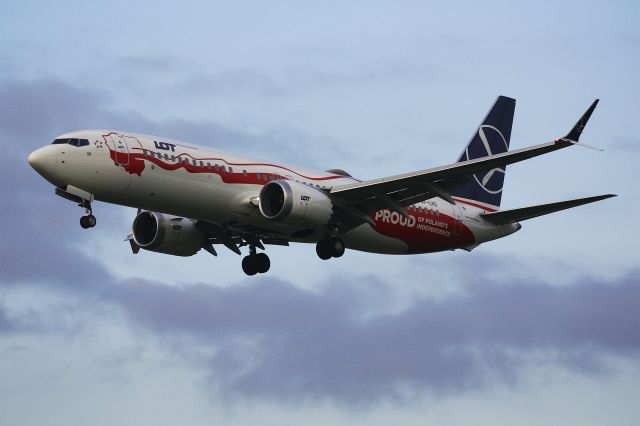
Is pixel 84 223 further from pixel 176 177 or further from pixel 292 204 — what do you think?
pixel 292 204

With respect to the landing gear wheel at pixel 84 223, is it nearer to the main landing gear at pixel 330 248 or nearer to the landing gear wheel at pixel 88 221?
the landing gear wheel at pixel 88 221

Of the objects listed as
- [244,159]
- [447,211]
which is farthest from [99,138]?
[447,211]

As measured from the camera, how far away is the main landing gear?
197ft

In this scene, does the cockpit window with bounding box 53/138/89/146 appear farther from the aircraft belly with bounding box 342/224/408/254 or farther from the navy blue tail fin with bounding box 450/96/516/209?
the navy blue tail fin with bounding box 450/96/516/209

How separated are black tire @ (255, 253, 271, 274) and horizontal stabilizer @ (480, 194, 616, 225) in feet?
33.8

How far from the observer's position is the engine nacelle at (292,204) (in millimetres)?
57094

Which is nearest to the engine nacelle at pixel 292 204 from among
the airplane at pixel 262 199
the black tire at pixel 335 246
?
the airplane at pixel 262 199

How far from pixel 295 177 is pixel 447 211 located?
8.39m

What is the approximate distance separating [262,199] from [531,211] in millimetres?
12533

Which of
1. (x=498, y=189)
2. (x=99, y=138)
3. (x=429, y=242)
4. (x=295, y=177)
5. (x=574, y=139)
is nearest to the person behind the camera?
(x=574, y=139)

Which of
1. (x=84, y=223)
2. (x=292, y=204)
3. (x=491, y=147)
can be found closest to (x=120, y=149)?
(x=84, y=223)

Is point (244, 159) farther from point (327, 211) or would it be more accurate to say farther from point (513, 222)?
point (513, 222)

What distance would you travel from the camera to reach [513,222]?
65.6 m

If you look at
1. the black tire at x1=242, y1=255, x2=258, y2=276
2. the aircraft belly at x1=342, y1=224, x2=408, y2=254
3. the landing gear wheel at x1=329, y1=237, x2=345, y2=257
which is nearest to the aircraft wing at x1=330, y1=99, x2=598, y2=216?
the landing gear wheel at x1=329, y1=237, x2=345, y2=257
